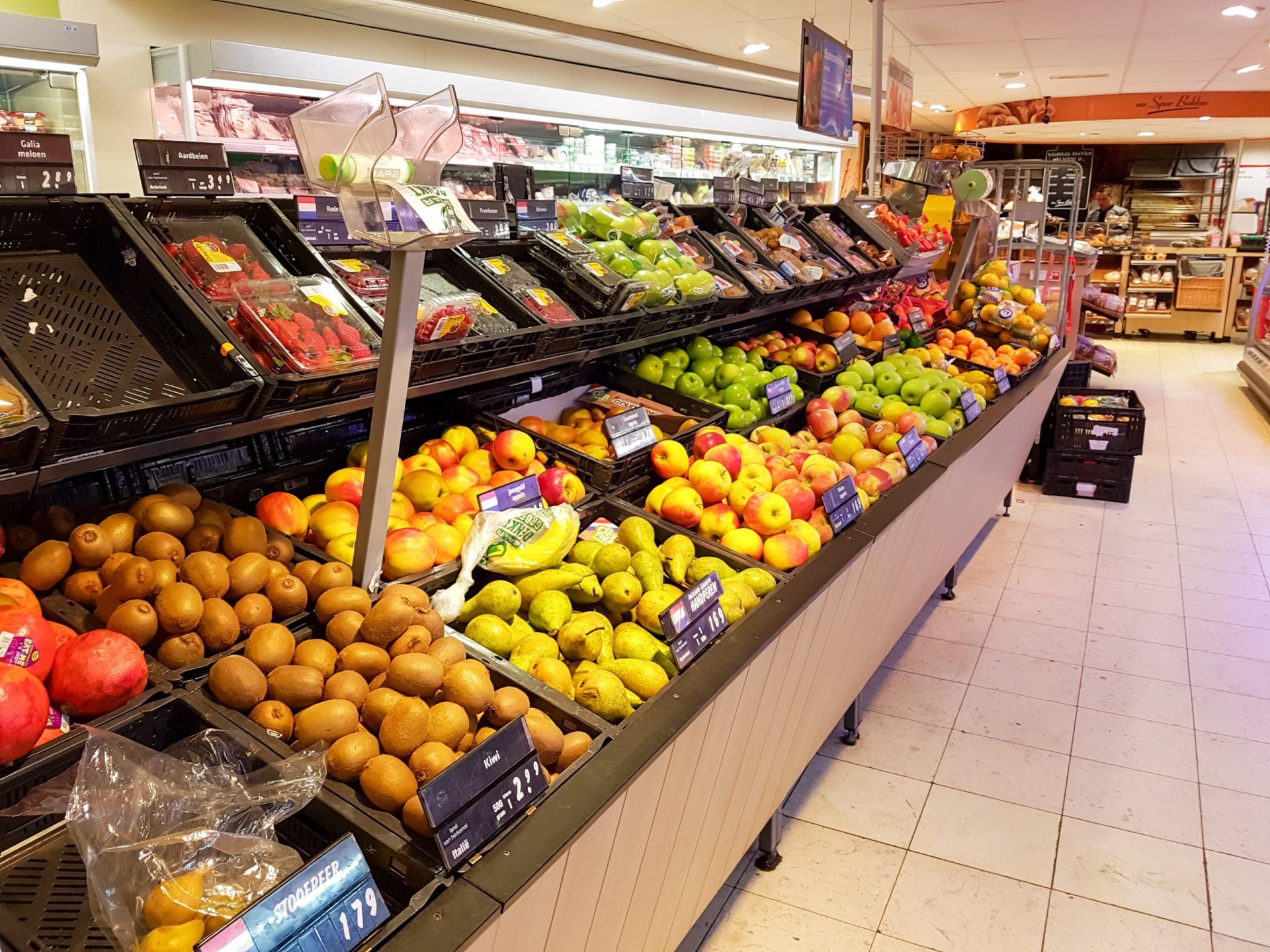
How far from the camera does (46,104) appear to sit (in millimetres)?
5047

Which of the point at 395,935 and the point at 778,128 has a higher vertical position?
the point at 778,128

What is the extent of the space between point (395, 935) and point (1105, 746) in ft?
9.37

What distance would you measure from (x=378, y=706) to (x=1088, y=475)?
5611 mm

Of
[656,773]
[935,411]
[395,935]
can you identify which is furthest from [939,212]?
[395,935]

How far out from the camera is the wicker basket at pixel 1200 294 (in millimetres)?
12516

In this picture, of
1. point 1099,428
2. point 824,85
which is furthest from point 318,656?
point 1099,428

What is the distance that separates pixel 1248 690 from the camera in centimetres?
361

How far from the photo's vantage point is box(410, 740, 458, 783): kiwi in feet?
4.38

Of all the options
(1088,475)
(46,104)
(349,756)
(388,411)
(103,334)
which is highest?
(46,104)

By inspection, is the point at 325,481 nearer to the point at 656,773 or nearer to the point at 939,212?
the point at 656,773

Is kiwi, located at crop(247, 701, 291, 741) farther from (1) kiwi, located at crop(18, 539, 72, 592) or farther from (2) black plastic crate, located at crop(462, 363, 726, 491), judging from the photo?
(2) black plastic crate, located at crop(462, 363, 726, 491)

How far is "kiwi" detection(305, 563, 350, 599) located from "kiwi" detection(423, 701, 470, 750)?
0.39 metres

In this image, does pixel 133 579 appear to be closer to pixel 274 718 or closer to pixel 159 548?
pixel 159 548

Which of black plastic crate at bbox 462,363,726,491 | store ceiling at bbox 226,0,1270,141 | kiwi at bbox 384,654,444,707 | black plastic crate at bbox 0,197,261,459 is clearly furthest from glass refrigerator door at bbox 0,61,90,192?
kiwi at bbox 384,654,444,707
